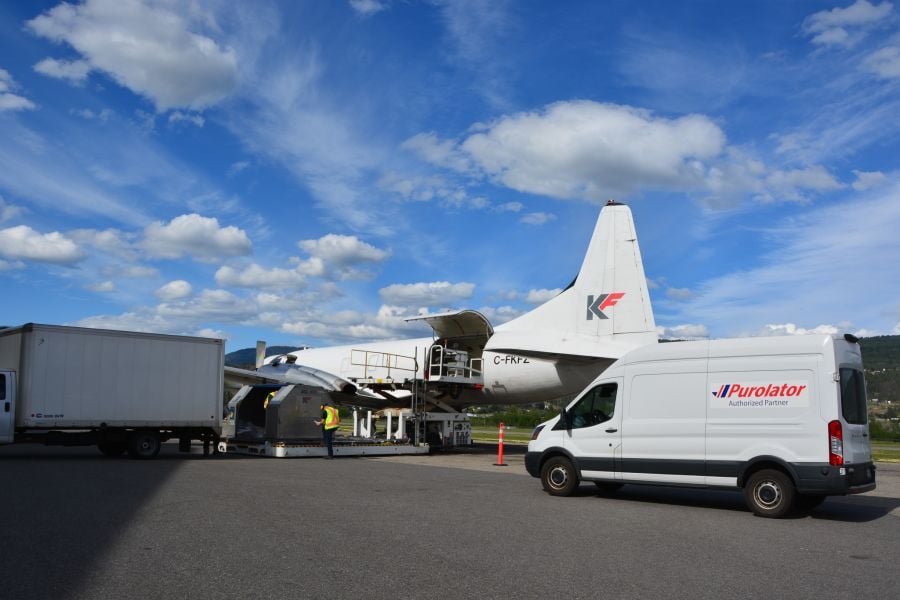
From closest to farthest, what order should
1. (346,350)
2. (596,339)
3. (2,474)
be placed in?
1. (2,474)
2. (596,339)
3. (346,350)

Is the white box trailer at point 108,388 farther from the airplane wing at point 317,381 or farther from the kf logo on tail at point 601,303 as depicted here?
the kf logo on tail at point 601,303

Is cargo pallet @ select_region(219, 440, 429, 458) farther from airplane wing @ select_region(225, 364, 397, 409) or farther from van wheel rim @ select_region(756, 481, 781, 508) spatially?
van wheel rim @ select_region(756, 481, 781, 508)

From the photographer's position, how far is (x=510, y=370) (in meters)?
24.4

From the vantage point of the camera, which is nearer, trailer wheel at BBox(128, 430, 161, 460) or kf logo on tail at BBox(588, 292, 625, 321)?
trailer wheel at BBox(128, 430, 161, 460)

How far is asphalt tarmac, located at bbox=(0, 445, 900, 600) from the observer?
6.30 m

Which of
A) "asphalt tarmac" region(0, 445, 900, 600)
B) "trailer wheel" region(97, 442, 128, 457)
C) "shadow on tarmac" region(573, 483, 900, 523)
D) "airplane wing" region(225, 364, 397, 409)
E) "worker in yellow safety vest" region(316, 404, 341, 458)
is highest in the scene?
"airplane wing" region(225, 364, 397, 409)

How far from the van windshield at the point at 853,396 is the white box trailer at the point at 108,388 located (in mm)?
15667

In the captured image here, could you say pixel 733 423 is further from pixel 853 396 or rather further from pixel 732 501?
pixel 732 501

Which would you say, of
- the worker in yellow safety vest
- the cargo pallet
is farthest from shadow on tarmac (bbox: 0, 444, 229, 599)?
the worker in yellow safety vest

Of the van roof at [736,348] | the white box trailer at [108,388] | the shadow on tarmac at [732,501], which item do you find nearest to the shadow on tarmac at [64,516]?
the white box trailer at [108,388]

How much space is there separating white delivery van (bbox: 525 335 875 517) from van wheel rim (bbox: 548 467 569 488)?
0.02 meters

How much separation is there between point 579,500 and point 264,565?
7.23 metres

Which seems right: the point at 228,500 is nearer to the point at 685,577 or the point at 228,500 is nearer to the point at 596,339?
→ the point at 685,577

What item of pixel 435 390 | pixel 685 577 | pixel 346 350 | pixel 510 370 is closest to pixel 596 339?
pixel 510 370
